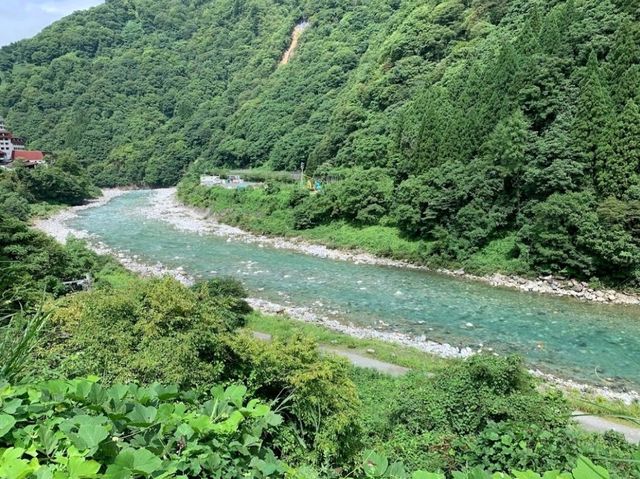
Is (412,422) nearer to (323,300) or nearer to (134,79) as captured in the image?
(323,300)

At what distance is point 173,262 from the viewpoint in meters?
33.8

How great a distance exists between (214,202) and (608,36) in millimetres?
43629

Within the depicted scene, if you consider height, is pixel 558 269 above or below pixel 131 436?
below

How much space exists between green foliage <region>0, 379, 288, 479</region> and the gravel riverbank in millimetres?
16995

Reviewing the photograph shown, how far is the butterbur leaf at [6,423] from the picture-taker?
6.13 ft

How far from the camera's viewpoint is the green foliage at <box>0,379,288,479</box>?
1.74 meters

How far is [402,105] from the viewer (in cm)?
5644

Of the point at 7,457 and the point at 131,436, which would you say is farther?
the point at 131,436

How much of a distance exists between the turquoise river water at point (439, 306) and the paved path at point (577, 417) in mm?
2607

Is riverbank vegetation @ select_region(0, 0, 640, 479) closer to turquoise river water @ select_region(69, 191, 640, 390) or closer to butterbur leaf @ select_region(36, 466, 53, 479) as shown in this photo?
butterbur leaf @ select_region(36, 466, 53, 479)

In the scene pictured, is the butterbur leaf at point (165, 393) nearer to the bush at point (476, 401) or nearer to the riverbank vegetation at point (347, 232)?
the riverbank vegetation at point (347, 232)

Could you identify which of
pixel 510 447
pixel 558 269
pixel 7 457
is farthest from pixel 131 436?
pixel 558 269

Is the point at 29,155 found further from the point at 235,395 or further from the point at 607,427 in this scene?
the point at 235,395

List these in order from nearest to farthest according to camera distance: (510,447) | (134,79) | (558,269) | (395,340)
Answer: (510,447) → (395,340) → (558,269) → (134,79)
